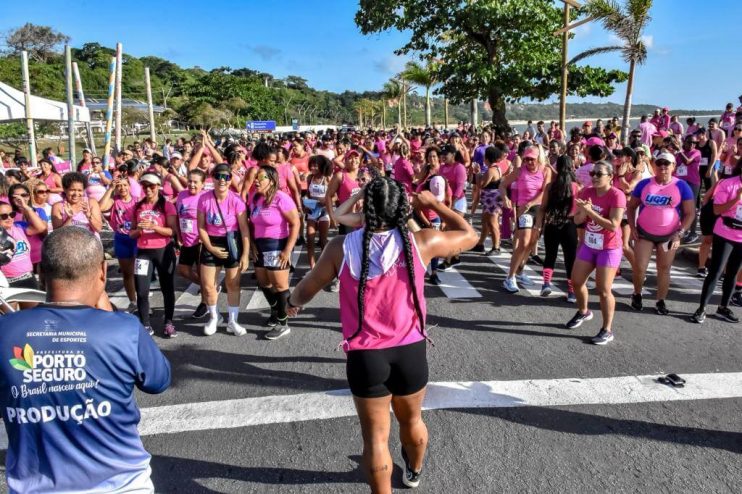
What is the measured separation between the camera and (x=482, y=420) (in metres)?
3.75

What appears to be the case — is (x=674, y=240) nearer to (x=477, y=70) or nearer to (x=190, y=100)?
(x=477, y=70)

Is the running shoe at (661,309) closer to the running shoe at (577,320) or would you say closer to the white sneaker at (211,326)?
the running shoe at (577,320)

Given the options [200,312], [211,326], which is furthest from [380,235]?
[200,312]

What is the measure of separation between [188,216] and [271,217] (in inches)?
43.1

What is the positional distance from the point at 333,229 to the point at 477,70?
36.9ft

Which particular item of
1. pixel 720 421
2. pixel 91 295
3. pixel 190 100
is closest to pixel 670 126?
pixel 720 421

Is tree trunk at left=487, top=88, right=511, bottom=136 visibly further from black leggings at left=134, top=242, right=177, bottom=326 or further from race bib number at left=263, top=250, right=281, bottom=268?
black leggings at left=134, top=242, right=177, bottom=326

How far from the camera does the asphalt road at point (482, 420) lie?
3.16m

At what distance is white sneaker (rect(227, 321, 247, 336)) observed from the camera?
5656mm

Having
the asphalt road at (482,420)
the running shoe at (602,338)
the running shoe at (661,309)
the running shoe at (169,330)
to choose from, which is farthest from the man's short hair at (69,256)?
the running shoe at (661,309)

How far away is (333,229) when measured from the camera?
1165cm

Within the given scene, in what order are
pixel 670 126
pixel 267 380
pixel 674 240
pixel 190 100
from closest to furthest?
pixel 267 380, pixel 674 240, pixel 670 126, pixel 190 100

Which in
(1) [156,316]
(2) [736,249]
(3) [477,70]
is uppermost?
(3) [477,70]

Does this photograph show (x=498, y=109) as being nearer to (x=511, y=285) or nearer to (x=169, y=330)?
(x=511, y=285)
